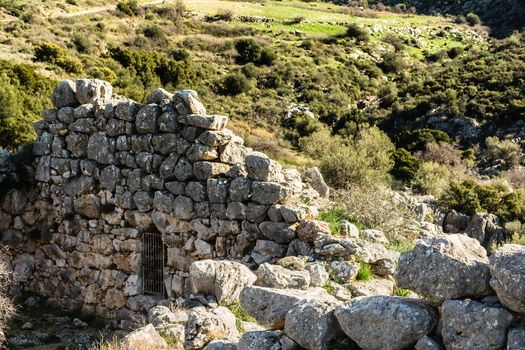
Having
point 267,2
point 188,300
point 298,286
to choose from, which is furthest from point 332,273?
point 267,2

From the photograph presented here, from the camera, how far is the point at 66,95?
34.8ft

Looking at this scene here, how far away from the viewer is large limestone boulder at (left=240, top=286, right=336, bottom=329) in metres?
4.59

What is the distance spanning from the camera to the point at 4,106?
18047mm

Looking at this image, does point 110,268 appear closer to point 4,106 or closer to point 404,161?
point 4,106

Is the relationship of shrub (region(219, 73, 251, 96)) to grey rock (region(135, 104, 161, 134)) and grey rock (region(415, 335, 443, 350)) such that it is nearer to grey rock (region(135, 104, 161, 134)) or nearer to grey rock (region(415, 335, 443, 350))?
grey rock (region(135, 104, 161, 134))

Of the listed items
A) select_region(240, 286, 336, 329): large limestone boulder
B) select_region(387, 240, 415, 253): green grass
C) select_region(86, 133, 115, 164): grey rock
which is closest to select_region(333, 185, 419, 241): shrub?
select_region(387, 240, 415, 253): green grass

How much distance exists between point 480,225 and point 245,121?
18603mm

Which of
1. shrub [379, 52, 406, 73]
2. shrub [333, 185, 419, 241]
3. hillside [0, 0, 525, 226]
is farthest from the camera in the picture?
shrub [379, 52, 406, 73]

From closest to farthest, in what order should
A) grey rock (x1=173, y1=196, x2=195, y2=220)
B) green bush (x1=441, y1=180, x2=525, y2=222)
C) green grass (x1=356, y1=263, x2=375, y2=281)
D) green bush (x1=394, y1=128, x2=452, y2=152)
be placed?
green grass (x1=356, y1=263, x2=375, y2=281) → grey rock (x1=173, y1=196, x2=195, y2=220) → green bush (x1=441, y1=180, x2=525, y2=222) → green bush (x1=394, y1=128, x2=452, y2=152)

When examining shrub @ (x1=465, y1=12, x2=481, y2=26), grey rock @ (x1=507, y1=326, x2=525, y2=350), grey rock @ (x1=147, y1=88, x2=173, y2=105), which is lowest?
grey rock @ (x1=147, y1=88, x2=173, y2=105)

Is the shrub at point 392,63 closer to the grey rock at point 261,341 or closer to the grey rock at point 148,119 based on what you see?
the grey rock at point 148,119

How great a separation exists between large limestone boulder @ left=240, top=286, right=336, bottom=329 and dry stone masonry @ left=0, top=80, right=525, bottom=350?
0.01 metres

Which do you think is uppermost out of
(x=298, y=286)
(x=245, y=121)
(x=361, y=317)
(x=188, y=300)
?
(x=361, y=317)

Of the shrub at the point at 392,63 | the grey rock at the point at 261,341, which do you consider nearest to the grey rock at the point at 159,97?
the grey rock at the point at 261,341
